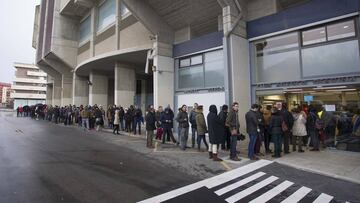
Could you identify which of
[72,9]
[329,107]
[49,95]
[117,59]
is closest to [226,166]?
[329,107]

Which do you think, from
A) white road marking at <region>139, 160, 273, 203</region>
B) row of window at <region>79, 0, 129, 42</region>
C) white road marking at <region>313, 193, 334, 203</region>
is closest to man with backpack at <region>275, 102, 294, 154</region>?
white road marking at <region>139, 160, 273, 203</region>

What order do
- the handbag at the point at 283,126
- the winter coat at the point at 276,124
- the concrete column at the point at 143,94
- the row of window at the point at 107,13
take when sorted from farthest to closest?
the concrete column at the point at 143,94, the row of window at the point at 107,13, the handbag at the point at 283,126, the winter coat at the point at 276,124

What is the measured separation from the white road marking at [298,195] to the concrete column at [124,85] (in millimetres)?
17052

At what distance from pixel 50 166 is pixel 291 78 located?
1000cm

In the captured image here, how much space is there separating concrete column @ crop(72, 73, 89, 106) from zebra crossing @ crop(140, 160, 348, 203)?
26757 millimetres

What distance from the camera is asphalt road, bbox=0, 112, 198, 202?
4457 mm

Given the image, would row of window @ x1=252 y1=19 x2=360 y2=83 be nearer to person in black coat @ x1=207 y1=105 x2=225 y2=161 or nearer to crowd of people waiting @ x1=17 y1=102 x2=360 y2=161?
crowd of people waiting @ x1=17 y1=102 x2=360 y2=161

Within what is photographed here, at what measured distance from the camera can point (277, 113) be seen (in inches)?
324

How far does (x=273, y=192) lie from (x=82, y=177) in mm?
4368

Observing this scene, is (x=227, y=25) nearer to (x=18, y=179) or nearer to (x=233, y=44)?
(x=233, y=44)

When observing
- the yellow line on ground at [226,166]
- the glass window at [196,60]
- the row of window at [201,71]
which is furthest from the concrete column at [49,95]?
the yellow line on ground at [226,166]

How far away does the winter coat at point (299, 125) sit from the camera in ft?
28.5

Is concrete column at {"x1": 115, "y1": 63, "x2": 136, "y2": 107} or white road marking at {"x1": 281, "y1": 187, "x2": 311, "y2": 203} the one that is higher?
concrete column at {"x1": 115, "y1": 63, "x2": 136, "y2": 107}

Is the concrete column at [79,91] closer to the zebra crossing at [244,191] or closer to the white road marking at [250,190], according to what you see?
the zebra crossing at [244,191]
